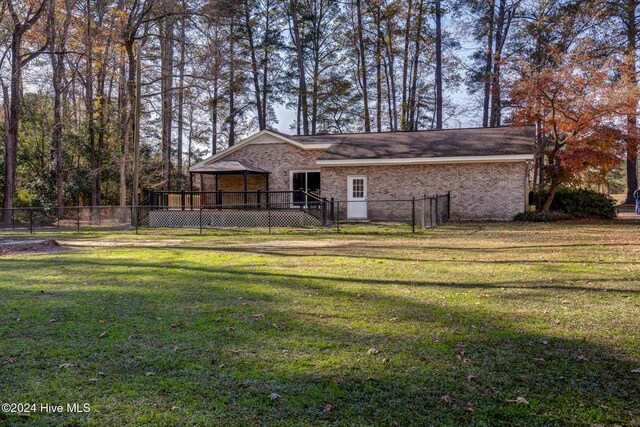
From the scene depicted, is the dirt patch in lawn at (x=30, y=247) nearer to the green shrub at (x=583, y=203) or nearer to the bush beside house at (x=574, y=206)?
the bush beside house at (x=574, y=206)

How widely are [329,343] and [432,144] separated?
783 inches

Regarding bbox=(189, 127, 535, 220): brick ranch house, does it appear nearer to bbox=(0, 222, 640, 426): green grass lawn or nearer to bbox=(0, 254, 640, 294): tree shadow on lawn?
bbox=(0, 222, 640, 426): green grass lawn

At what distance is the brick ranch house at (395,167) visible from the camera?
20125mm

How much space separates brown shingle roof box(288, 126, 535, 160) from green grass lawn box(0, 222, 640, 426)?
1250 cm

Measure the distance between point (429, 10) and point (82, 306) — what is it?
109ft

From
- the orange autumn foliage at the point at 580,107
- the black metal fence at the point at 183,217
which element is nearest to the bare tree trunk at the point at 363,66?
the black metal fence at the point at 183,217

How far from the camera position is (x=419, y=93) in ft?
116

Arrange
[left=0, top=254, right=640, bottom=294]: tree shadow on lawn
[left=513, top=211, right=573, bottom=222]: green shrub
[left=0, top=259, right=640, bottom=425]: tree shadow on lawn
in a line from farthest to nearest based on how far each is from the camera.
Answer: [left=513, top=211, right=573, bottom=222]: green shrub
[left=0, top=254, right=640, bottom=294]: tree shadow on lawn
[left=0, top=259, right=640, bottom=425]: tree shadow on lawn

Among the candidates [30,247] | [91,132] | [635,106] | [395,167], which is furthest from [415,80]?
[30,247]

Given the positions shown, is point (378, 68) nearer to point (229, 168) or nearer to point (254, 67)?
point (254, 67)

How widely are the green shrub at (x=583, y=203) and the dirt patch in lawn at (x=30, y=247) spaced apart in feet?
66.6

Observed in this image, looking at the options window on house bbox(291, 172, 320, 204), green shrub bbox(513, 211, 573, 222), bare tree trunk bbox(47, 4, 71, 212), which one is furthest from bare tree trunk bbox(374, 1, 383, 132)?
bare tree trunk bbox(47, 4, 71, 212)

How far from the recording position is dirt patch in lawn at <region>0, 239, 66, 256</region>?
466 inches

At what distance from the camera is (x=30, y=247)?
40.5 feet
